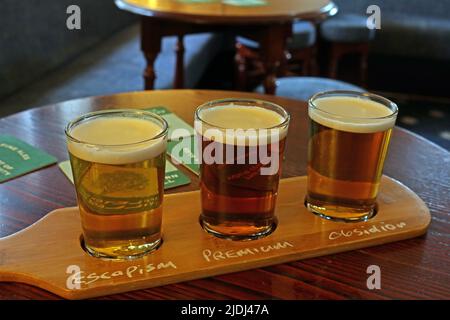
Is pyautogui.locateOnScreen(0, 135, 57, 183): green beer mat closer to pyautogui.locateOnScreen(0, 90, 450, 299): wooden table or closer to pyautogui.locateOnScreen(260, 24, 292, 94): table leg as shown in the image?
pyautogui.locateOnScreen(0, 90, 450, 299): wooden table

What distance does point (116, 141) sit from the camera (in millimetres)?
665

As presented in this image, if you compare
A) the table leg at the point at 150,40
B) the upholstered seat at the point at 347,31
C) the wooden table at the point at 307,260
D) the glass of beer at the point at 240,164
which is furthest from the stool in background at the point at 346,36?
the glass of beer at the point at 240,164

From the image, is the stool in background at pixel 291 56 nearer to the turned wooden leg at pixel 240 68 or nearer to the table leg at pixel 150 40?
the turned wooden leg at pixel 240 68

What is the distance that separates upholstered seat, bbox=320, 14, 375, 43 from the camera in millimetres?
3684

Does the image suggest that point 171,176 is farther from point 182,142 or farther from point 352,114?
point 352,114

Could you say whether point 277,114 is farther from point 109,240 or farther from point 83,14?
point 83,14

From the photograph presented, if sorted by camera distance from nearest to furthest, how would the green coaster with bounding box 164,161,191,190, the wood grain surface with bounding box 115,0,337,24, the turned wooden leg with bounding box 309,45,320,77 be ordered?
the green coaster with bounding box 164,161,191,190, the wood grain surface with bounding box 115,0,337,24, the turned wooden leg with bounding box 309,45,320,77

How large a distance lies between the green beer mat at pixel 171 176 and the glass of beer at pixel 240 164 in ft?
0.46

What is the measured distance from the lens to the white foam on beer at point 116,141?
626 millimetres

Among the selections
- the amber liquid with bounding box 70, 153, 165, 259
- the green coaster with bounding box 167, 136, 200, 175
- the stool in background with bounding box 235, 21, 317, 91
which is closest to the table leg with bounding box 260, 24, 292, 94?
the stool in background with bounding box 235, 21, 317, 91

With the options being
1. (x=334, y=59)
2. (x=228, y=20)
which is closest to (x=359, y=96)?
(x=228, y=20)

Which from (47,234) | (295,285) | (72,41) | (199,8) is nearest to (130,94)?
(47,234)

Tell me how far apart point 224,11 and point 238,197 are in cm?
153

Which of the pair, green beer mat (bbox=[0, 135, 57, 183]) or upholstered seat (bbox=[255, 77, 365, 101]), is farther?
upholstered seat (bbox=[255, 77, 365, 101])
